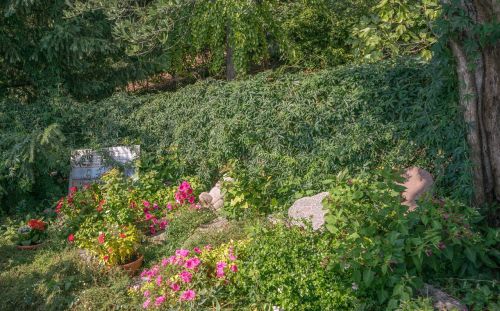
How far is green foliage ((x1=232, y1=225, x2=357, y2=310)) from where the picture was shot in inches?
148

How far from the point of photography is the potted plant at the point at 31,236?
6219 millimetres

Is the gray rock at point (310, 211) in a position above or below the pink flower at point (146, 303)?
above

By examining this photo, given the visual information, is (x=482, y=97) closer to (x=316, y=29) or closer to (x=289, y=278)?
(x=289, y=278)

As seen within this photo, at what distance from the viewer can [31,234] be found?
6.30 meters

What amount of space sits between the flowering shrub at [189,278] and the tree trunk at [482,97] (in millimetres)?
2470

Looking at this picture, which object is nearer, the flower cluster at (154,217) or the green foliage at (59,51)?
the flower cluster at (154,217)

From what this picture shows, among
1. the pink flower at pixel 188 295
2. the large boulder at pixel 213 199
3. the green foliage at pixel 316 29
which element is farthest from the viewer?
the green foliage at pixel 316 29

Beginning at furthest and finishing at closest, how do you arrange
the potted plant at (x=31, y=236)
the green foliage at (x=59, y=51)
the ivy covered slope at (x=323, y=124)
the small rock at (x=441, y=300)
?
the green foliage at (x=59, y=51), the potted plant at (x=31, y=236), the ivy covered slope at (x=323, y=124), the small rock at (x=441, y=300)

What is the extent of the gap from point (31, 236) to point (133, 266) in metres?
1.96

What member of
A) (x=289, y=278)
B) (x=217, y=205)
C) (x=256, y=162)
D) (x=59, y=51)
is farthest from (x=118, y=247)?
(x=59, y=51)

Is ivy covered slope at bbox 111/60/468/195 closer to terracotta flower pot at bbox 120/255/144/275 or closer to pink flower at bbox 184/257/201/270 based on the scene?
terracotta flower pot at bbox 120/255/144/275

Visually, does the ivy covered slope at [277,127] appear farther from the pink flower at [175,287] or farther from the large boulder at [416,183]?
the pink flower at [175,287]

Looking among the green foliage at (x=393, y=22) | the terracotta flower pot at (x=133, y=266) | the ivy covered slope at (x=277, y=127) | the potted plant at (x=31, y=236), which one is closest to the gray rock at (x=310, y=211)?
the ivy covered slope at (x=277, y=127)

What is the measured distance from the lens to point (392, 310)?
3.58 meters
